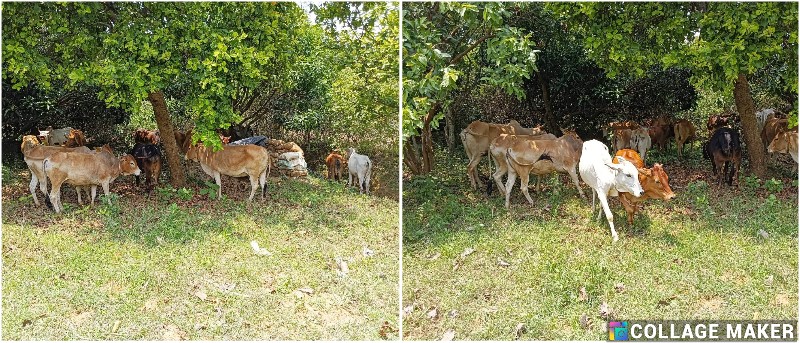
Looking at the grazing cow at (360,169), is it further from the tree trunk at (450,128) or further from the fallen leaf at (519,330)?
the fallen leaf at (519,330)

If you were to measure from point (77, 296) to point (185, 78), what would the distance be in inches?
118

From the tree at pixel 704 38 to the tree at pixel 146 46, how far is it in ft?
12.8

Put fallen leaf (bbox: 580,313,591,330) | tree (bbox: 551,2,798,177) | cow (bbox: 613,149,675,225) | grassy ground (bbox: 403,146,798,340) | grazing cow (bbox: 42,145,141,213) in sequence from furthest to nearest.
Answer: grazing cow (bbox: 42,145,141,213)
tree (bbox: 551,2,798,177)
cow (bbox: 613,149,675,225)
grassy ground (bbox: 403,146,798,340)
fallen leaf (bbox: 580,313,591,330)

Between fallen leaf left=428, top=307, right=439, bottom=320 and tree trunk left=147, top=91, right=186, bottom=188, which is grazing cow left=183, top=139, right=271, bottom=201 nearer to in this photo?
tree trunk left=147, top=91, right=186, bottom=188

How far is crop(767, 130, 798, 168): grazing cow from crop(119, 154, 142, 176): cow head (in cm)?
830

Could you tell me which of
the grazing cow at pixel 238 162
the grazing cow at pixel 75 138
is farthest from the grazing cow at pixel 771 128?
the grazing cow at pixel 75 138

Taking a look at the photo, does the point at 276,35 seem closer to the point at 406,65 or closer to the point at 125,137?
the point at 406,65

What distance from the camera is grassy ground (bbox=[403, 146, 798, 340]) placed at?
5164 mm

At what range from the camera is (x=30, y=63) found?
704 centimetres

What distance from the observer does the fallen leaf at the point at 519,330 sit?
5027 mm

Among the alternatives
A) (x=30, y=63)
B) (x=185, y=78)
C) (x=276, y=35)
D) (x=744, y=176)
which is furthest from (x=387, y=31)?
(x=744, y=176)

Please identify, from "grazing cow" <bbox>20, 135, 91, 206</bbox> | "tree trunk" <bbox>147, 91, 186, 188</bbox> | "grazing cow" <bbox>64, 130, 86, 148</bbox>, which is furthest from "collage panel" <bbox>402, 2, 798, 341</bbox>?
"grazing cow" <bbox>64, 130, 86, 148</bbox>

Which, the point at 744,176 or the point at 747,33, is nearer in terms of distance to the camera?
the point at 747,33

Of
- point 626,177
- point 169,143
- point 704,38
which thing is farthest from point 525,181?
point 169,143
